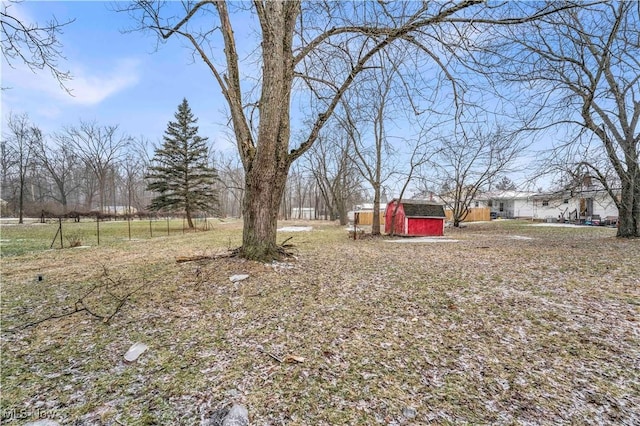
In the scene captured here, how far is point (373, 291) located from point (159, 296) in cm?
300

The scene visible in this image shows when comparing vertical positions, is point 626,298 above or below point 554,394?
above

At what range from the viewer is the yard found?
6.27 feet

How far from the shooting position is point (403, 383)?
2152 millimetres

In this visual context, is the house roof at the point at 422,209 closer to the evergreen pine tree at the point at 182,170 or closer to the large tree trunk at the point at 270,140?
the large tree trunk at the point at 270,140

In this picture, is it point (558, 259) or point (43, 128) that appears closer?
point (558, 259)

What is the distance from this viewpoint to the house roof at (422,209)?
13576 millimetres

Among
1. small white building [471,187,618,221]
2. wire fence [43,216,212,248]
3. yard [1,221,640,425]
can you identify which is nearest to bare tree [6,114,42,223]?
wire fence [43,216,212,248]

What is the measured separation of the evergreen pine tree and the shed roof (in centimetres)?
1302

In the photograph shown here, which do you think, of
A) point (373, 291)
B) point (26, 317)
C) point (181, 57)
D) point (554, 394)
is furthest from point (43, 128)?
point (554, 394)

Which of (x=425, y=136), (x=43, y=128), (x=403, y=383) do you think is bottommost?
(x=403, y=383)

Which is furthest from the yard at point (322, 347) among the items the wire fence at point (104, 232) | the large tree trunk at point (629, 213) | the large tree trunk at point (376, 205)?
the large tree trunk at point (376, 205)

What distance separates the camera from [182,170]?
747 inches

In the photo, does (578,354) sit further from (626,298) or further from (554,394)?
(626,298)

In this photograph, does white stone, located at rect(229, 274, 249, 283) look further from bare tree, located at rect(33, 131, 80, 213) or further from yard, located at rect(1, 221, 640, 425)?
bare tree, located at rect(33, 131, 80, 213)
